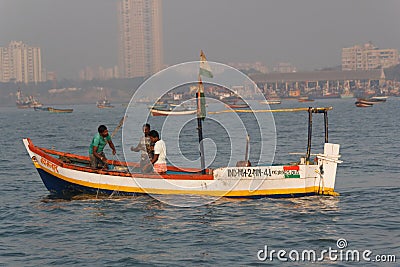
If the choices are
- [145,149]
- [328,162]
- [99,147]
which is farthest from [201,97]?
[328,162]

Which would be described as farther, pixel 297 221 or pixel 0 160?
pixel 0 160

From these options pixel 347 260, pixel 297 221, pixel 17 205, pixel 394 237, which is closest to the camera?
pixel 347 260

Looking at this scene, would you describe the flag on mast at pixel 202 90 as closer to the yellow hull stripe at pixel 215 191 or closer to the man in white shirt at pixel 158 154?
the man in white shirt at pixel 158 154

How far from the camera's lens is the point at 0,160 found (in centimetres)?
3603

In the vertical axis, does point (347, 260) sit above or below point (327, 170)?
below

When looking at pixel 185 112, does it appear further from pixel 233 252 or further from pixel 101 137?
pixel 233 252

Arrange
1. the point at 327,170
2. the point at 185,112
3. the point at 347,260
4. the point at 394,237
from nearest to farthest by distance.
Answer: the point at 347,260
the point at 394,237
the point at 327,170
the point at 185,112

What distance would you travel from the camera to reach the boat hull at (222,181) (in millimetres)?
19109

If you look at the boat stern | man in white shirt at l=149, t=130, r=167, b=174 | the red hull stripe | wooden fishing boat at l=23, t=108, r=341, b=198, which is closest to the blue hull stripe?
wooden fishing boat at l=23, t=108, r=341, b=198

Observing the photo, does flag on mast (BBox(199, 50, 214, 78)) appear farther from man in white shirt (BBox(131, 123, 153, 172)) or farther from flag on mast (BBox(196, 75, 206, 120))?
man in white shirt (BBox(131, 123, 153, 172))

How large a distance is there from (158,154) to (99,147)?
2.36 meters

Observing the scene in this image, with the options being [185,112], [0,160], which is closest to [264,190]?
[0,160]

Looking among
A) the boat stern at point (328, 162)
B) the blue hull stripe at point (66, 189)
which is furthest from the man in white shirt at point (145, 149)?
the boat stern at point (328, 162)

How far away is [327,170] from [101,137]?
7.22 metres
